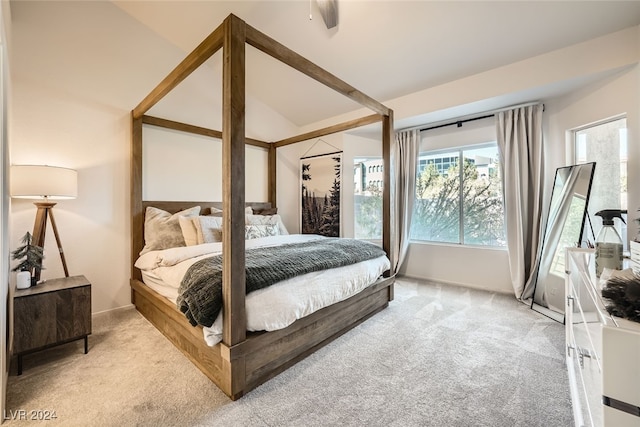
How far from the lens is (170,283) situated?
84.2 inches

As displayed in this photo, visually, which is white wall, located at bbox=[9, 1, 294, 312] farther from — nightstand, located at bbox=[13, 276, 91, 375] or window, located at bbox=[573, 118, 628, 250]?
window, located at bbox=[573, 118, 628, 250]

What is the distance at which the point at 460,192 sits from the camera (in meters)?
3.91

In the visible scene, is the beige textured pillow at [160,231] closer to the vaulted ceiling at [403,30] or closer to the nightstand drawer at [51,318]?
the nightstand drawer at [51,318]

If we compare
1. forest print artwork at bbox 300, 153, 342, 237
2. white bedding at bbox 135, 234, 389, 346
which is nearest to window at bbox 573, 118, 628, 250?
white bedding at bbox 135, 234, 389, 346

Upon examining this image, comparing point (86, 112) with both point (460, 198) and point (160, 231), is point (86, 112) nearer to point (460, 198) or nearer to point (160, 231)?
point (160, 231)

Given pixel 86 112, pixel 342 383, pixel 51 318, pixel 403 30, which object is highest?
pixel 403 30

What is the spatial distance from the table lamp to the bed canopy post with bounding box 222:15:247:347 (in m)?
1.69

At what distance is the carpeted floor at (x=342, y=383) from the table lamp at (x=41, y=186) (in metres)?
0.86

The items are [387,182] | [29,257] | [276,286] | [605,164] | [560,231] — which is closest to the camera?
[276,286]

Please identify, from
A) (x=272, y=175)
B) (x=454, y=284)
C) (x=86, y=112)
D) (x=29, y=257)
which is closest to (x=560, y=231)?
(x=454, y=284)

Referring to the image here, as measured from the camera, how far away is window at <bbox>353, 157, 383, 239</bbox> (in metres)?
4.62

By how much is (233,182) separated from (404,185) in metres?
3.18

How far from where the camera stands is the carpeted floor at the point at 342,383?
146 cm

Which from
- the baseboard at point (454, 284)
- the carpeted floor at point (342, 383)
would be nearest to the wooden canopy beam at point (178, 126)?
the carpeted floor at point (342, 383)
